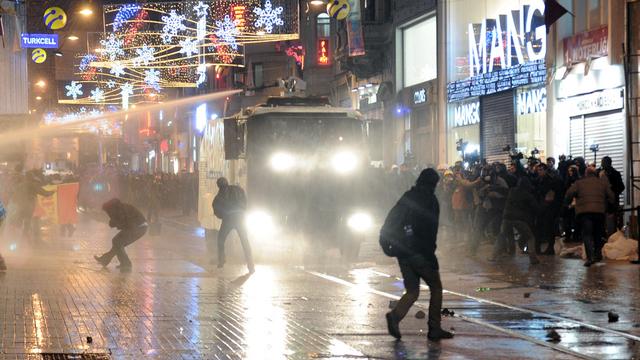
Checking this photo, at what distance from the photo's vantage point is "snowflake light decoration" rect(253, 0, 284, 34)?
34.3 m

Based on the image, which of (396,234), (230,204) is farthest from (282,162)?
(396,234)

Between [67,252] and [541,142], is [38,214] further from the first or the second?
[541,142]

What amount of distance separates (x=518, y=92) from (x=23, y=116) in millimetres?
15885

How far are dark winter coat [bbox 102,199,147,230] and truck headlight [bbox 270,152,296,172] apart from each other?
356 cm

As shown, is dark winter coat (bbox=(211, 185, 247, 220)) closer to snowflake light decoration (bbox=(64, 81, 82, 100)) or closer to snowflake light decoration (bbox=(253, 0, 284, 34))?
snowflake light decoration (bbox=(253, 0, 284, 34))

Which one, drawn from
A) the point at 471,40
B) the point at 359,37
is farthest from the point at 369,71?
the point at 471,40

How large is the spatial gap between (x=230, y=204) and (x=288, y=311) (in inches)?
243

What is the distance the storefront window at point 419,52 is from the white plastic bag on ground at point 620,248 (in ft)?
65.7

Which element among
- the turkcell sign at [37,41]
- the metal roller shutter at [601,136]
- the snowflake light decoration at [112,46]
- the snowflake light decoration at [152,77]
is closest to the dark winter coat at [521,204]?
the metal roller shutter at [601,136]

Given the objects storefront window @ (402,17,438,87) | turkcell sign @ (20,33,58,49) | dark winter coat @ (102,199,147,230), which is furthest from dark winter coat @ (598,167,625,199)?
turkcell sign @ (20,33,58,49)

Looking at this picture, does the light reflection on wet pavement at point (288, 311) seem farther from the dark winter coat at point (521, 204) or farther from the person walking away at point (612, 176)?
the person walking away at point (612, 176)

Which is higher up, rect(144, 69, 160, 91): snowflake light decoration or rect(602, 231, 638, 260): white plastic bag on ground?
rect(144, 69, 160, 91): snowflake light decoration

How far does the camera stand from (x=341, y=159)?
75.1 feet

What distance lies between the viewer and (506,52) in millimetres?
34094
